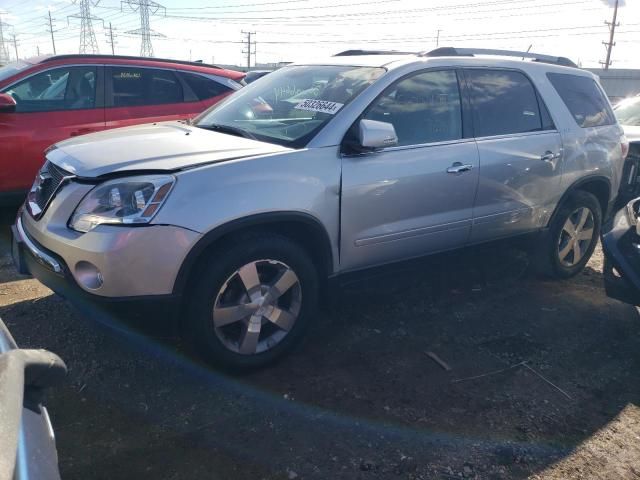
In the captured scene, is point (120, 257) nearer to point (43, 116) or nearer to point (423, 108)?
point (423, 108)

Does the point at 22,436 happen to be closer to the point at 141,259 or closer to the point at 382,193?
the point at 141,259

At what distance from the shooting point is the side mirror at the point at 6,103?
17.4 feet

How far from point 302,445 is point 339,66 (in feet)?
8.53

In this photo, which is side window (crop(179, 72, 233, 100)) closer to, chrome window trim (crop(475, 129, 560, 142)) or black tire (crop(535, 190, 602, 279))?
chrome window trim (crop(475, 129, 560, 142))

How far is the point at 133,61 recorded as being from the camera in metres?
6.40

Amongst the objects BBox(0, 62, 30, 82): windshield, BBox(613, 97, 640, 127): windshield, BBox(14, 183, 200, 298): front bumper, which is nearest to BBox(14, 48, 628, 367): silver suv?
BBox(14, 183, 200, 298): front bumper

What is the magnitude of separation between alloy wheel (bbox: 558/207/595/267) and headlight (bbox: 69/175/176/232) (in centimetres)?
366

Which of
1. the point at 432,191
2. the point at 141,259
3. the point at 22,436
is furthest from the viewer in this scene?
the point at 432,191

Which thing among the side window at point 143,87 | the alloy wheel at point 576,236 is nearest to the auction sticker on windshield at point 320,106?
the alloy wheel at point 576,236

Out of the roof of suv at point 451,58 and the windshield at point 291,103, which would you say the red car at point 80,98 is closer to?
the windshield at point 291,103

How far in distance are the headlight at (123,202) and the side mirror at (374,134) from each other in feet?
3.71

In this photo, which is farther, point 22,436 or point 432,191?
point 432,191

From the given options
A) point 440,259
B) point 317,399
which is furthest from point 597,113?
point 317,399

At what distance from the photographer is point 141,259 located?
276 centimetres
